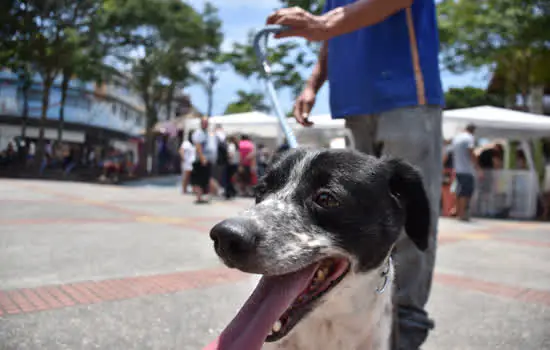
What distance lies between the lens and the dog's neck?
164 cm

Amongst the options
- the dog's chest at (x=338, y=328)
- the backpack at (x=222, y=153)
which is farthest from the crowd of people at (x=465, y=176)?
the dog's chest at (x=338, y=328)

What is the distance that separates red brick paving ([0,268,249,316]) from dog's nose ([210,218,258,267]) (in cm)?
178

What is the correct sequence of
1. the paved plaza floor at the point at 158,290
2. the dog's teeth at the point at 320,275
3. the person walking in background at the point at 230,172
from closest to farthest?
the dog's teeth at the point at 320,275 → the paved plaza floor at the point at 158,290 → the person walking in background at the point at 230,172

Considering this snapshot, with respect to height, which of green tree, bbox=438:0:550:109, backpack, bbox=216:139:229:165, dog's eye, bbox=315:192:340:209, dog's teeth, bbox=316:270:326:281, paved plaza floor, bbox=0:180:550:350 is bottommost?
paved plaza floor, bbox=0:180:550:350

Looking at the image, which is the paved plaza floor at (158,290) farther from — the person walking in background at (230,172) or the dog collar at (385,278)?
the person walking in background at (230,172)

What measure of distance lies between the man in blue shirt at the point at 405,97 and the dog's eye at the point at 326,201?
0.82 meters

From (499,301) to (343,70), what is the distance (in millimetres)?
2192

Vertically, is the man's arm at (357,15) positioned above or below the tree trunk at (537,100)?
below

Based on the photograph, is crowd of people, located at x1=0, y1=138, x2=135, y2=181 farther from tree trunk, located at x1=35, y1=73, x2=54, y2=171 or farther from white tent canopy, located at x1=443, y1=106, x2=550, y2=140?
white tent canopy, located at x1=443, y1=106, x2=550, y2=140

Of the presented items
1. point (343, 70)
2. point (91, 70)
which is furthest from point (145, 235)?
point (91, 70)

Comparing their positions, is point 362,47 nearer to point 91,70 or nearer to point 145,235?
point 145,235

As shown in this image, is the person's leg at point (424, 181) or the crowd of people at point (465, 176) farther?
the crowd of people at point (465, 176)

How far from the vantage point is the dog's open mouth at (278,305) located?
4.58 ft

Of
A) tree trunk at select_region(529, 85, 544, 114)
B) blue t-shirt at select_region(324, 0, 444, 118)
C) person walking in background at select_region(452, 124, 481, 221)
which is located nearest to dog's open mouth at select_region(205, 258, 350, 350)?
blue t-shirt at select_region(324, 0, 444, 118)
